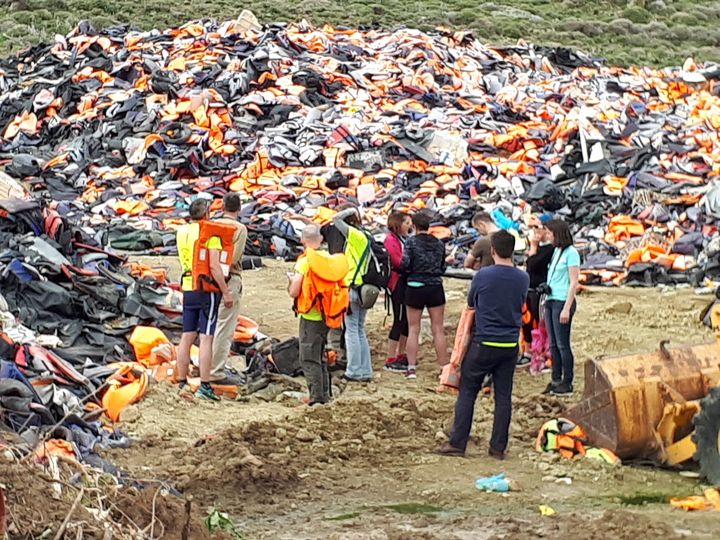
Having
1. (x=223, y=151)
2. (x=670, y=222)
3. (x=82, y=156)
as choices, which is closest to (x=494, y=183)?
(x=670, y=222)

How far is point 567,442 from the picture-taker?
8172 millimetres

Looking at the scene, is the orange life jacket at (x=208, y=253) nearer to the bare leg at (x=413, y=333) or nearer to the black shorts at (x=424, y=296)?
the black shorts at (x=424, y=296)

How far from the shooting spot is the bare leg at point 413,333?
423 inches

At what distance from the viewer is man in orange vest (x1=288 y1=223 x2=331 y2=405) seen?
9273 mm

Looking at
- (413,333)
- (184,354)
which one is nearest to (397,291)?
(413,333)

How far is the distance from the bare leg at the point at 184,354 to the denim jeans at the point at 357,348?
4.60 ft

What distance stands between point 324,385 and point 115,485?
408 centimetres

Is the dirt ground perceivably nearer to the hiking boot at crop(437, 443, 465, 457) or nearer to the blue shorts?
the hiking boot at crop(437, 443, 465, 457)

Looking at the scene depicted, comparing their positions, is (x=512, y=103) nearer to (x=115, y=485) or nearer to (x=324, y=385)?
(x=324, y=385)

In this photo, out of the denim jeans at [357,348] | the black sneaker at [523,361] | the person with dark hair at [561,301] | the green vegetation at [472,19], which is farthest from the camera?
the green vegetation at [472,19]

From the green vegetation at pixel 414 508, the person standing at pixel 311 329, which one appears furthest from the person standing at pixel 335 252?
the green vegetation at pixel 414 508

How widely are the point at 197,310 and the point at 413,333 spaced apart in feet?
6.75

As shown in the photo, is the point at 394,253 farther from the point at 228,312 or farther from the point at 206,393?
the point at 206,393

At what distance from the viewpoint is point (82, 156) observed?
2209cm
